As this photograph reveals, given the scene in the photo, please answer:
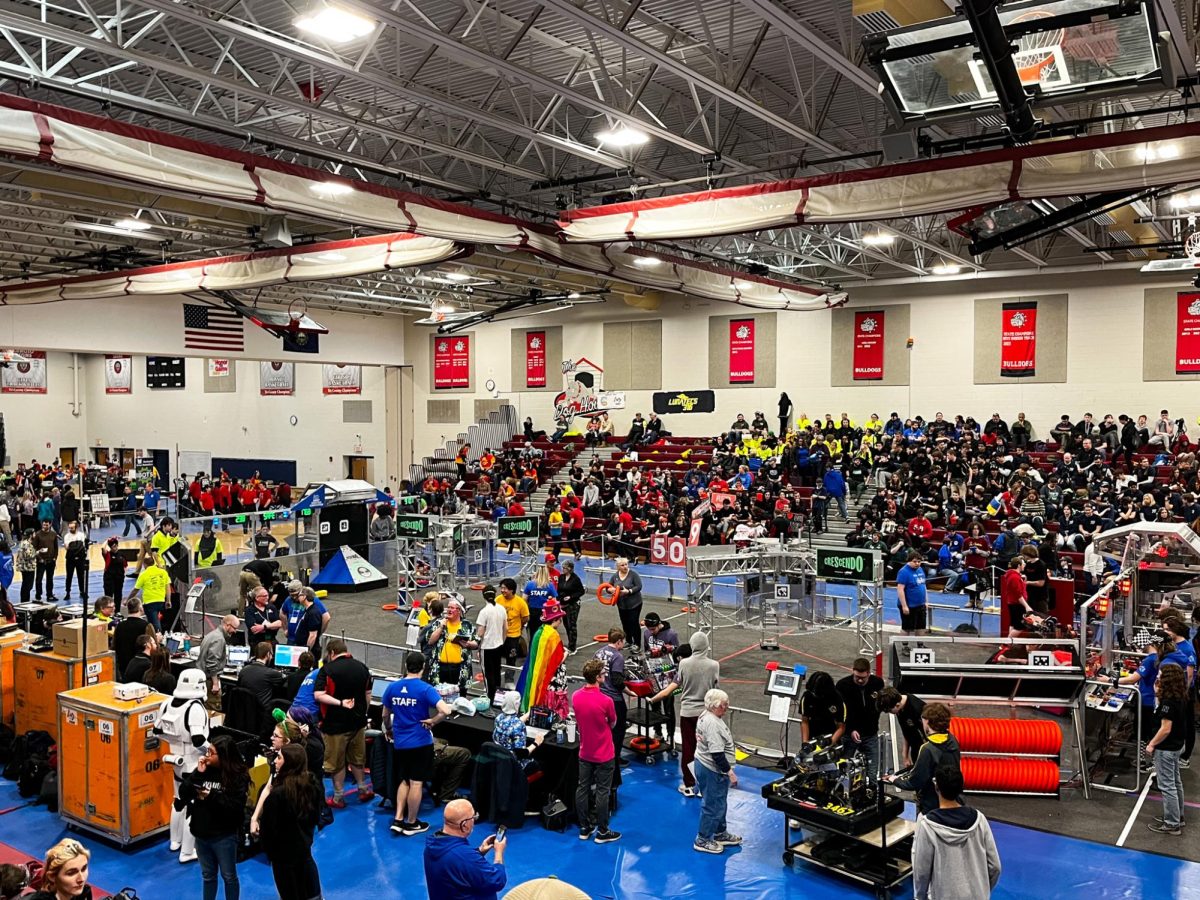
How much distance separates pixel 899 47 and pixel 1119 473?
18675 mm

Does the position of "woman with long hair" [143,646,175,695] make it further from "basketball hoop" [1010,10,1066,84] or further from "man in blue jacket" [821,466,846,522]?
"man in blue jacket" [821,466,846,522]

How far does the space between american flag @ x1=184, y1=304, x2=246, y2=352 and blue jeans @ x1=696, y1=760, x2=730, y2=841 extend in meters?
23.2

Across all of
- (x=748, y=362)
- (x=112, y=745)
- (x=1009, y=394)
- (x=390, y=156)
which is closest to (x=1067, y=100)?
(x=112, y=745)

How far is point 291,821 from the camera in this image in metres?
5.64

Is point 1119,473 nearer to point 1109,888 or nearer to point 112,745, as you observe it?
point 1109,888

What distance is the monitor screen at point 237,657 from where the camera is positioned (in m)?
9.66

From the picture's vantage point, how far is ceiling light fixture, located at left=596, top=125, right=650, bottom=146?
1252 cm

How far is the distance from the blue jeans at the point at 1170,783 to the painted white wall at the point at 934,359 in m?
19.2

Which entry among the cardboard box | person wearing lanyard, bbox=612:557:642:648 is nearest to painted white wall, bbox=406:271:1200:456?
person wearing lanyard, bbox=612:557:642:648

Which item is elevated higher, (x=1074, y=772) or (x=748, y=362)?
(x=748, y=362)

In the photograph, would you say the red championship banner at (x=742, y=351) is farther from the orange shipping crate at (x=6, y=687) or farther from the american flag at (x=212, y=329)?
the orange shipping crate at (x=6, y=687)

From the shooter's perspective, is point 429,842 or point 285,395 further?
point 285,395

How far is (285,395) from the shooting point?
3912cm

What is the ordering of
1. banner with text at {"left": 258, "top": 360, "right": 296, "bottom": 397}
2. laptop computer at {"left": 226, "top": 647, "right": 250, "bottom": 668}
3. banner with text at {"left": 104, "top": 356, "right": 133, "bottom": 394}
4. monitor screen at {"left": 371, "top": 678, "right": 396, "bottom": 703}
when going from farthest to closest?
banner with text at {"left": 104, "top": 356, "right": 133, "bottom": 394}
banner with text at {"left": 258, "top": 360, "right": 296, "bottom": 397}
monitor screen at {"left": 371, "top": 678, "right": 396, "bottom": 703}
laptop computer at {"left": 226, "top": 647, "right": 250, "bottom": 668}
